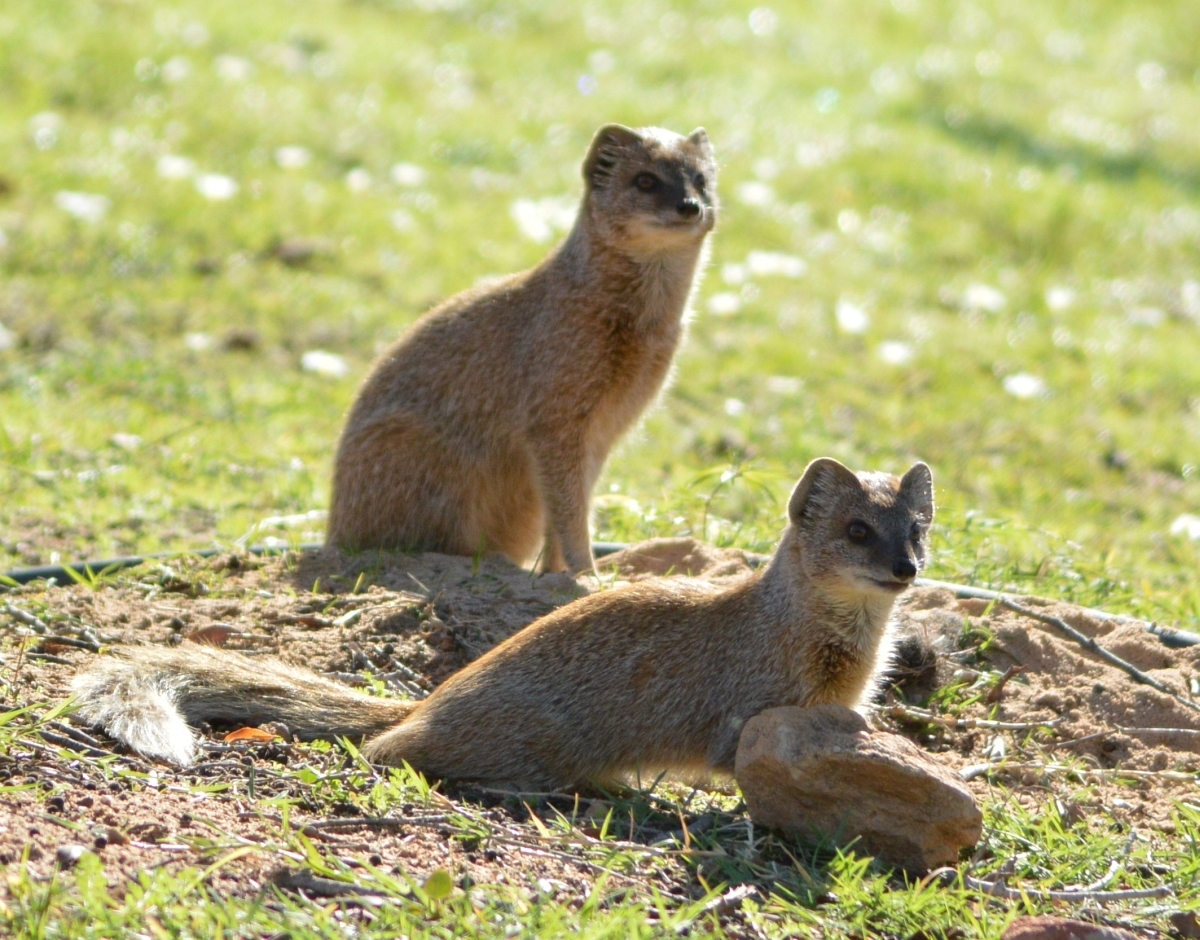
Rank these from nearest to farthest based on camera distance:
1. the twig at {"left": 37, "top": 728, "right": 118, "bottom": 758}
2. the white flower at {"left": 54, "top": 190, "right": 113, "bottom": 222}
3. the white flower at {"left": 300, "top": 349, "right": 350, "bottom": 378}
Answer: the twig at {"left": 37, "top": 728, "right": 118, "bottom": 758} < the white flower at {"left": 300, "top": 349, "right": 350, "bottom": 378} < the white flower at {"left": 54, "top": 190, "right": 113, "bottom": 222}

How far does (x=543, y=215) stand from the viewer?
9.48m

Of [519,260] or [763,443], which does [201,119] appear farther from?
[763,443]

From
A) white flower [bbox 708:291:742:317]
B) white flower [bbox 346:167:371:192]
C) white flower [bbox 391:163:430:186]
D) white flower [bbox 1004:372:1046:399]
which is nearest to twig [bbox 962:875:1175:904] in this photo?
white flower [bbox 1004:372:1046:399]

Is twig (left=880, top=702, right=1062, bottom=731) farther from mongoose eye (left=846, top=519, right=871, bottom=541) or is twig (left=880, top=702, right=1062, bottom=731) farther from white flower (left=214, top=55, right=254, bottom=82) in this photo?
white flower (left=214, top=55, right=254, bottom=82)

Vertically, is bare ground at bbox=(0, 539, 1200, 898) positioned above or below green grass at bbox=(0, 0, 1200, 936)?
below

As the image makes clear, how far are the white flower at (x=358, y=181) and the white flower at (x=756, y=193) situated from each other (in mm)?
2365

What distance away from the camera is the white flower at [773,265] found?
30.0 feet

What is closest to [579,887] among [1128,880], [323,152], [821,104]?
[1128,880]

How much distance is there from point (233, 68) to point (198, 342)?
391 centimetres

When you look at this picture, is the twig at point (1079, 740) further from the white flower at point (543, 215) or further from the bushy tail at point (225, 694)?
the white flower at point (543, 215)

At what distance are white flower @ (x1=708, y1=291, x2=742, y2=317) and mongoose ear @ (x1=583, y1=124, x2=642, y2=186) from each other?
3.28 metres

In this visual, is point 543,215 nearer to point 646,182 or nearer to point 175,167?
point 175,167

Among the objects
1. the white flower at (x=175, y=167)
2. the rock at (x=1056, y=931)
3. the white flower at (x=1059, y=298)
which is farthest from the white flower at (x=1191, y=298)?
the rock at (x=1056, y=931)

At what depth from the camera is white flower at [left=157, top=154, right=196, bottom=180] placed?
9492 mm
